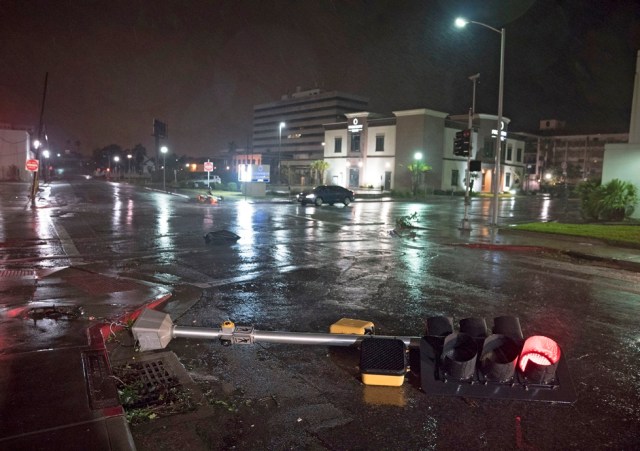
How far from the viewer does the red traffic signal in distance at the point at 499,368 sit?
4.83m

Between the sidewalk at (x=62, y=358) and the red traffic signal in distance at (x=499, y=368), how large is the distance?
3.04 metres

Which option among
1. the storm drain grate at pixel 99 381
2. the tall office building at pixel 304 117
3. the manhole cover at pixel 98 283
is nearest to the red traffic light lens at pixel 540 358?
the storm drain grate at pixel 99 381

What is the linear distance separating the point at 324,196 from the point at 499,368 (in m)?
30.7

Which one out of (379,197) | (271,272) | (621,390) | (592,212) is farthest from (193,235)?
(379,197)

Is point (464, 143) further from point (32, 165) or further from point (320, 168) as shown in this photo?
point (320, 168)

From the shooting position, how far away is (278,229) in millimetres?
19781

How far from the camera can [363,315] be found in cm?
771

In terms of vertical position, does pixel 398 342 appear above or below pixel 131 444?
above

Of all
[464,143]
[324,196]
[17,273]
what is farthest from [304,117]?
[17,273]

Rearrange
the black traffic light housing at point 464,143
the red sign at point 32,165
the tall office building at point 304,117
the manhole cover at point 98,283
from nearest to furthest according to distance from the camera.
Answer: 1. the manhole cover at point 98,283
2. the black traffic light housing at point 464,143
3. the red sign at point 32,165
4. the tall office building at point 304,117

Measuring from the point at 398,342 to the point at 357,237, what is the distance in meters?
12.4

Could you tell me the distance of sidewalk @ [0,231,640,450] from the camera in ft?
12.7

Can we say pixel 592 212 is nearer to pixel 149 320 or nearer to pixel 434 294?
pixel 434 294

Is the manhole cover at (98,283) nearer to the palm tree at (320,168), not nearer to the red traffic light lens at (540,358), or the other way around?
the red traffic light lens at (540,358)
